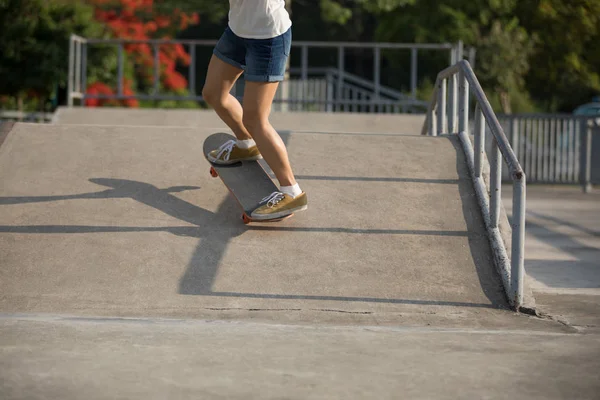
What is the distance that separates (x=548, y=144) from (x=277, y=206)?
689 inches

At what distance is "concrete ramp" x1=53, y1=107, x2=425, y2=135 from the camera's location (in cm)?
1532

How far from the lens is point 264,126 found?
6.50 metres

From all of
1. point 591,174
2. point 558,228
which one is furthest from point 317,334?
point 591,174

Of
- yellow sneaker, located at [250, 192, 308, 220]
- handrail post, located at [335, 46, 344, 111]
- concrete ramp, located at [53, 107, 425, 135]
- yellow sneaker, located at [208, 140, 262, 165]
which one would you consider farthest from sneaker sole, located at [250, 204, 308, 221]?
handrail post, located at [335, 46, 344, 111]

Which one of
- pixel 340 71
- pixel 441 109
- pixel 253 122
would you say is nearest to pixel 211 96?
pixel 253 122

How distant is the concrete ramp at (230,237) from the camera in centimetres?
574

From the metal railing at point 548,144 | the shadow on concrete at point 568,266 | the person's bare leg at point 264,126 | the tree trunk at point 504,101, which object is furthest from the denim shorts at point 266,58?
the tree trunk at point 504,101

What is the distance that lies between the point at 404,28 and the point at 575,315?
28.9 m

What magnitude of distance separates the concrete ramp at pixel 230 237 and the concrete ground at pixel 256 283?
14 millimetres

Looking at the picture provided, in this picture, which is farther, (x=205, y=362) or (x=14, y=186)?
(x=14, y=186)

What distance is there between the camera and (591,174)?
22.3 meters

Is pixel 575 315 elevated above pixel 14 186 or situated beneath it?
situated beneath

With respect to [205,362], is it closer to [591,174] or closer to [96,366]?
[96,366]

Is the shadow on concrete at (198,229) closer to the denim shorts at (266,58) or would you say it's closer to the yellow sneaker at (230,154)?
the yellow sneaker at (230,154)
